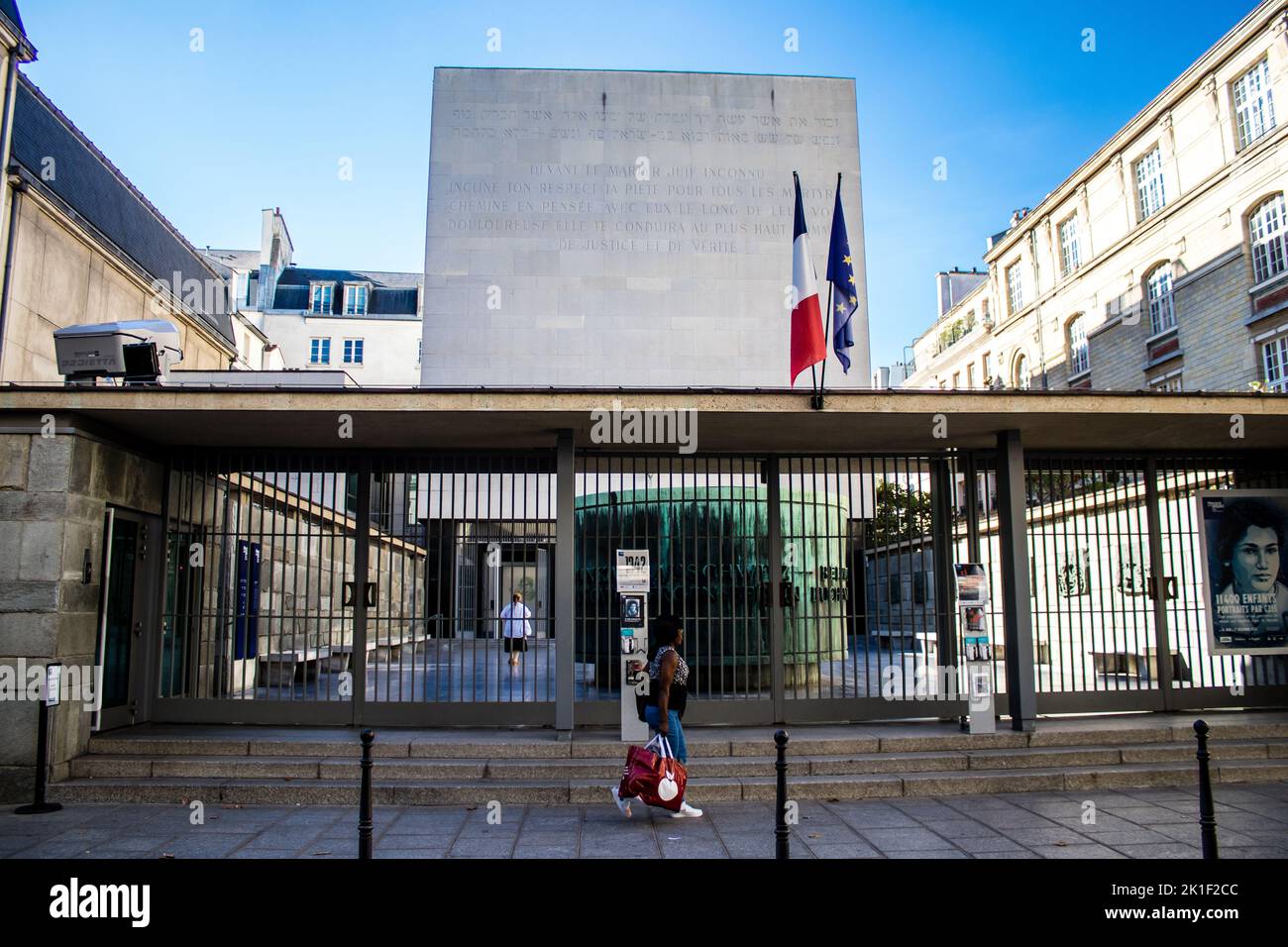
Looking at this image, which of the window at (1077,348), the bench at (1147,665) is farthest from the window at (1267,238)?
the bench at (1147,665)

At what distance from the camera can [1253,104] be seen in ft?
100

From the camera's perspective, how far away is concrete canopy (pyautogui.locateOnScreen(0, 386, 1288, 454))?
913 cm

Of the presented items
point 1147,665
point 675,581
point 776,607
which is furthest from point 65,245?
point 1147,665

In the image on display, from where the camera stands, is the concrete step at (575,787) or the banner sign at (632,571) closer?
the concrete step at (575,787)

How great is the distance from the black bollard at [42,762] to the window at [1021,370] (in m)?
49.1

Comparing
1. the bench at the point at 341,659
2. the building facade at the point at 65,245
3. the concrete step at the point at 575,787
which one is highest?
the building facade at the point at 65,245

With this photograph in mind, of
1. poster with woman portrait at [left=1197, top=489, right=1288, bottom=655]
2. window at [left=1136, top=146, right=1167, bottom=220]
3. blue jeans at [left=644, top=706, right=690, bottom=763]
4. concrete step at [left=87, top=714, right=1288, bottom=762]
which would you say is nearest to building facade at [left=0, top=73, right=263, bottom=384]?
concrete step at [left=87, top=714, right=1288, bottom=762]

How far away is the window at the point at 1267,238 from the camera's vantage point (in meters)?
29.1

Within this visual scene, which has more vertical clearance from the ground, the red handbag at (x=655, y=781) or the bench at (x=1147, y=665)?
the bench at (x=1147, y=665)

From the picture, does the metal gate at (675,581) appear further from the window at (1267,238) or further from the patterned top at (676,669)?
the window at (1267,238)

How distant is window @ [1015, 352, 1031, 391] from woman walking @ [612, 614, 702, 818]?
46208 mm

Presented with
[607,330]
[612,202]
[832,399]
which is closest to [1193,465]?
[832,399]

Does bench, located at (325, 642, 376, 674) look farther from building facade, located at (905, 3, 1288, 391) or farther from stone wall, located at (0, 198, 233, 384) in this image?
building facade, located at (905, 3, 1288, 391)

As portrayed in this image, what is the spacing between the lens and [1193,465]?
12.1 meters
